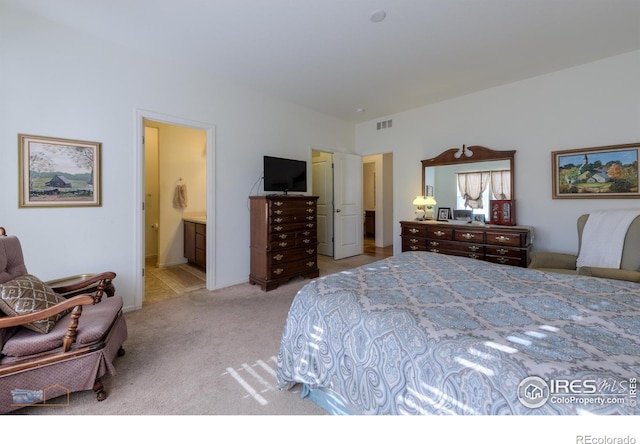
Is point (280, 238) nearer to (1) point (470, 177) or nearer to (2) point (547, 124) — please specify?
(1) point (470, 177)

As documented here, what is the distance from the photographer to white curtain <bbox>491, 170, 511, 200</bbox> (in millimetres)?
3951

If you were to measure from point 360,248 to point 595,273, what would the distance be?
406 cm

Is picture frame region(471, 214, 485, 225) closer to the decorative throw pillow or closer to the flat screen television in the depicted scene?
the flat screen television

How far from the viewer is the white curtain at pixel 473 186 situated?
4168 millimetres

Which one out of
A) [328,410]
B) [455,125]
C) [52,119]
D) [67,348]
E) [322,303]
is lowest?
[328,410]

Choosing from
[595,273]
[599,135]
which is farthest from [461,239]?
[599,135]

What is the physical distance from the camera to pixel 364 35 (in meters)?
2.72

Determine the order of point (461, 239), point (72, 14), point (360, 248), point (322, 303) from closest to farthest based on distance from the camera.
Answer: point (322, 303) < point (72, 14) < point (461, 239) < point (360, 248)

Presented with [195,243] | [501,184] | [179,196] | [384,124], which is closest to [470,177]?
[501,184]

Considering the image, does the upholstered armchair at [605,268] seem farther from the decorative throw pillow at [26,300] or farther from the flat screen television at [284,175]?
the decorative throw pillow at [26,300]

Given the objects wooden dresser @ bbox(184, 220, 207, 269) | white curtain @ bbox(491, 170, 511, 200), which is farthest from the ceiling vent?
wooden dresser @ bbox(184, 220, 207, 269)

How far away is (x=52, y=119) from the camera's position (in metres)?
2.60

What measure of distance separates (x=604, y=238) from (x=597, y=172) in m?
0.99

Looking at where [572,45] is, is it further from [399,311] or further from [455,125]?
[399,311]
